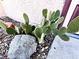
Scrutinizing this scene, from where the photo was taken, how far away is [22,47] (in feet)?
2.19

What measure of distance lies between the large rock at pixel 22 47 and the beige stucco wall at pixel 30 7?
43cm

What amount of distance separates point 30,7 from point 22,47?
0.53m

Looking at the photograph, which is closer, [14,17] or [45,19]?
[45,19]

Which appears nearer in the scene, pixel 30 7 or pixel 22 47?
pixel 22 47

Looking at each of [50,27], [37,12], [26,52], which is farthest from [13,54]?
[37,12]

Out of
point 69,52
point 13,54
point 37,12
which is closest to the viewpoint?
point 13,54

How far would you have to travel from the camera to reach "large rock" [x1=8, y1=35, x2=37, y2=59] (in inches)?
25.8

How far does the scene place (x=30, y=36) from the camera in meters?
0.73

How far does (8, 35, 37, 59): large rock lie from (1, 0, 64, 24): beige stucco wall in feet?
1.42

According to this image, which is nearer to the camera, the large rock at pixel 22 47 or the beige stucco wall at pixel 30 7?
the large rock at pixel 22 47

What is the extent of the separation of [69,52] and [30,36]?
172mm

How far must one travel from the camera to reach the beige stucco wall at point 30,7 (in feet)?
3.64

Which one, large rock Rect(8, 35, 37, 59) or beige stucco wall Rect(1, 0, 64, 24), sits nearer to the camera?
large rock Rect(8, 35, 37, 59)

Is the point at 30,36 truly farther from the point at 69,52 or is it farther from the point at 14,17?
the point at 14,17
